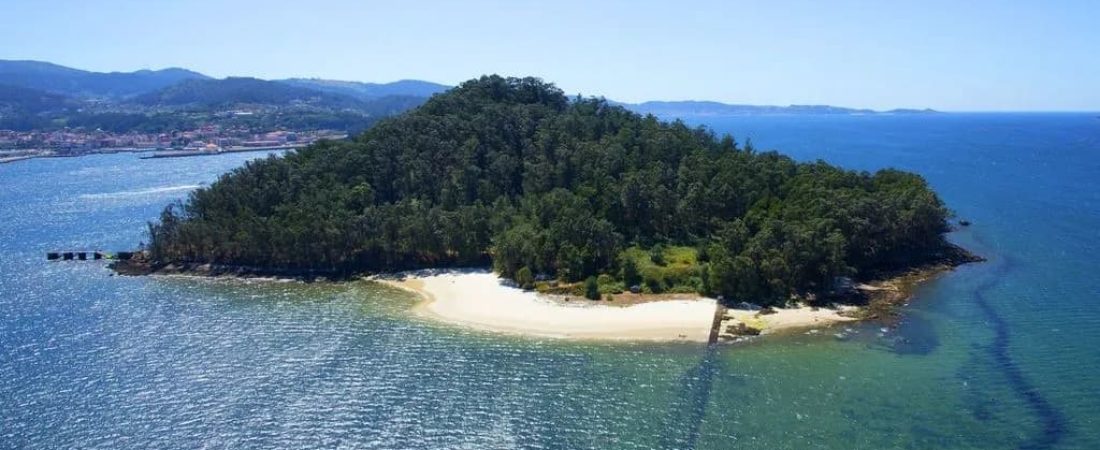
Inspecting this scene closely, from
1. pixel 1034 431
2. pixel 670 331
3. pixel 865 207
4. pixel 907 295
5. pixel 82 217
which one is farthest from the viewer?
pixel 82 217

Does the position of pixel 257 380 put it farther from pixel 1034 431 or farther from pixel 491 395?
pixel 1034 431

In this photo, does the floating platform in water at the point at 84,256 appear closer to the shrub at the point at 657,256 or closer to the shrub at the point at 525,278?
the shrub at the point at 525,278

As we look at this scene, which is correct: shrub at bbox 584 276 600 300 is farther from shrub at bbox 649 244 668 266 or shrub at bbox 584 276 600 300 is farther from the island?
shrub at bbox 649 244 668 266

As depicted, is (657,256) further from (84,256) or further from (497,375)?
(84,256)

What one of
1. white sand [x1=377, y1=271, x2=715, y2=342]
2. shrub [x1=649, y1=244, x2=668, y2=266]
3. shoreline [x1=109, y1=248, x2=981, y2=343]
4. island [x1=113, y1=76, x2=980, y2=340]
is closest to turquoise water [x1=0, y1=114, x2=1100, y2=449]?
shoreline [x1=109, y1=248, x2=981, y2=343]

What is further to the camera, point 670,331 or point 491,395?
point 670,331

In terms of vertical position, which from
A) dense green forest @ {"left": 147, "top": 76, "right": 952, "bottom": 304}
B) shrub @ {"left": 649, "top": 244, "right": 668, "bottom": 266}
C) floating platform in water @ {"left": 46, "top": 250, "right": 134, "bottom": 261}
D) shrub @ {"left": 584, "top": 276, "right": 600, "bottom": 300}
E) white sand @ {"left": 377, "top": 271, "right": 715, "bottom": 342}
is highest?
dense green forest @ {"left": 147, "top": 76, "right": 952, "bottom": 304}

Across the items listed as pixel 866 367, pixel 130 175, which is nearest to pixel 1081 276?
pixel 866 367
